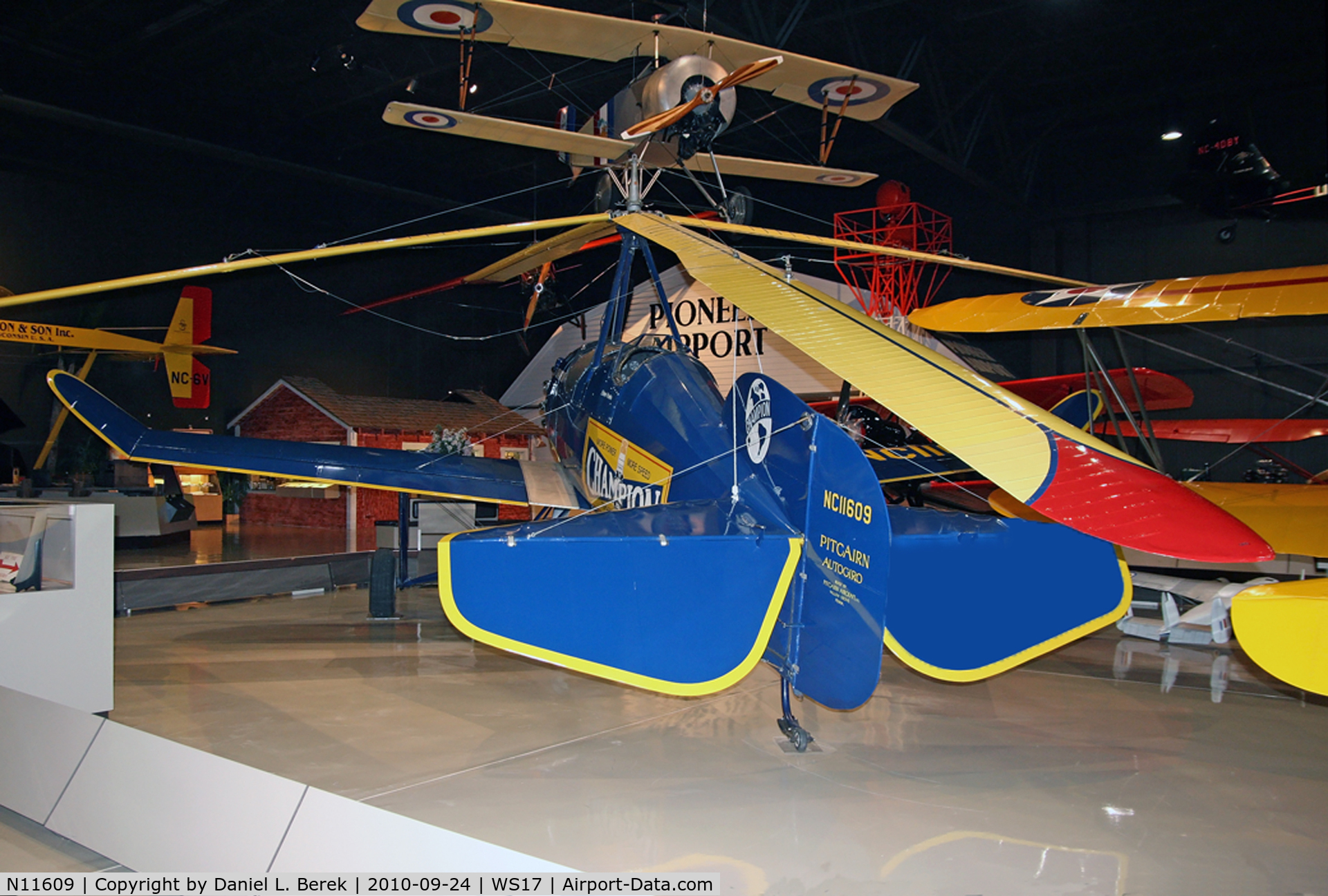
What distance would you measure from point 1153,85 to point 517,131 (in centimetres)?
1006

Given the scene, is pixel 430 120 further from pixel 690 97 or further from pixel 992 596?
pixel 992 596

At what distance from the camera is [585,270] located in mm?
17969

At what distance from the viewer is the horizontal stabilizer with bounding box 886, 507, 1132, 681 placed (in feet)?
10.8

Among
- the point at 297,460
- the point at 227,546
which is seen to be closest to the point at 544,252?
the point at 297,460

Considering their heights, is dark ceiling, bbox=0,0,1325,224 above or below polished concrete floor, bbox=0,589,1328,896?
above

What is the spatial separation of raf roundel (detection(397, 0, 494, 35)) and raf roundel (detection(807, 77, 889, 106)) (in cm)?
316

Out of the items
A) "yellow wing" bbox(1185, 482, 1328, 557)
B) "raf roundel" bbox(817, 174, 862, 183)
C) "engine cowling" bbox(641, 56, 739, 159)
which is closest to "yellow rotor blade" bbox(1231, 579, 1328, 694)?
"yellow wing" bbox(1185, 482, 1328, 557)

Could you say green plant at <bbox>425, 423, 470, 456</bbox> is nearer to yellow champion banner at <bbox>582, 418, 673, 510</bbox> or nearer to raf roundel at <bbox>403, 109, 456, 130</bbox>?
raf roundel at <bbox>403, 109, 456, 130</bbox>

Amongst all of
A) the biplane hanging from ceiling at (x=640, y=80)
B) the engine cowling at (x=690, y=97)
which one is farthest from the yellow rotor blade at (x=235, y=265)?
the engine cowling at (x=690, y=97)

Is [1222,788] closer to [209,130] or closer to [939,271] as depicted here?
[939,271]

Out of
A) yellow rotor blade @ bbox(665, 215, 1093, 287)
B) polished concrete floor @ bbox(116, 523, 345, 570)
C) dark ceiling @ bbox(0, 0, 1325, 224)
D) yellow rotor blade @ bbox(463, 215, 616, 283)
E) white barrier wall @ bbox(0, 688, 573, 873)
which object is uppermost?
dark ceiling @ bbox(0, 0, 1325, 224)

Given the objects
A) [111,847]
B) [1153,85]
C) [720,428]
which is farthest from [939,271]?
[111,847]

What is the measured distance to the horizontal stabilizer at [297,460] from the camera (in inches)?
255

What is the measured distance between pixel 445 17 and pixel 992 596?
6259mm
